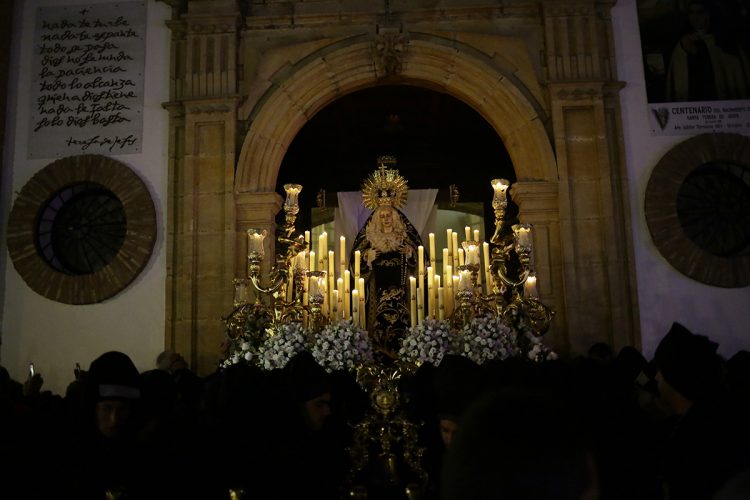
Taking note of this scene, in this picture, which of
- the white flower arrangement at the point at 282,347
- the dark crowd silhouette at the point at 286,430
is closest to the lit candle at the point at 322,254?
the white flower arrangement at the point at 282,347

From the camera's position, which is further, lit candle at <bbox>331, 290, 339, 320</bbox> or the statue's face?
the statue's face

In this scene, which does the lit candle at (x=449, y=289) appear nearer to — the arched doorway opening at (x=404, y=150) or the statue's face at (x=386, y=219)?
the statue's face at (x=386, y=219)

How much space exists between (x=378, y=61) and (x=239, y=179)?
81.8 inches

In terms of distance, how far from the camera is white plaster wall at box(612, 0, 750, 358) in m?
6.92

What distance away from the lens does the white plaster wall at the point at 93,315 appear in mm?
7238

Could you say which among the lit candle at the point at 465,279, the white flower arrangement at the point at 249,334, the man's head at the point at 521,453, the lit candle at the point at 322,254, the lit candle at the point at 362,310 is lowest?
the man's head at the point at 521,453

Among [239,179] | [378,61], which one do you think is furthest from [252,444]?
[378,61]

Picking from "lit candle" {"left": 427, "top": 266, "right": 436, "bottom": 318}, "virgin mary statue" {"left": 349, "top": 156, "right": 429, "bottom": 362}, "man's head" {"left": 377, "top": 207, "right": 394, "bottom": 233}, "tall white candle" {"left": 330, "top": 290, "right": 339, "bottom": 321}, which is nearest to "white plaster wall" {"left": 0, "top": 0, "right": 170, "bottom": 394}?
"tall white candle" {"left": 330, "top": 290, "right": 339, "bottom": 321}

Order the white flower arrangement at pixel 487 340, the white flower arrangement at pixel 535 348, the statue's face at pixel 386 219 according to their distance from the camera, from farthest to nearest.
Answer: the statue's face at pixel 386 219 → the white flower arrangement at pixel 535 348 → the white flower arrangement at pixel 487 340

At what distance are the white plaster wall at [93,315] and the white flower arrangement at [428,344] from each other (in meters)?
3.26

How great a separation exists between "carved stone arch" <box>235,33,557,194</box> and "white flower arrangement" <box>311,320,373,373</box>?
2671mm

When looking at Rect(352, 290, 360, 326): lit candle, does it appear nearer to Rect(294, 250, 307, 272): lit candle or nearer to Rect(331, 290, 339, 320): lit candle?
Result: Rect(331, 290, 339, 320): lit candle

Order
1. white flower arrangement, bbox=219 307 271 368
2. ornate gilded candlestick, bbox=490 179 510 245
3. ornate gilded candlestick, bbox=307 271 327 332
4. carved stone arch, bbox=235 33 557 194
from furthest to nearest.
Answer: carved stone arch, bbox=235 33 557 194
ornate gilded candlestick, bbox=490 179 510 245
ornate gilded candlestick, bbox=307 271 327 332
white flower arrangement, bbox=219 307 271 368

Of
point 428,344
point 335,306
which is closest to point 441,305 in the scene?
point 335,306
